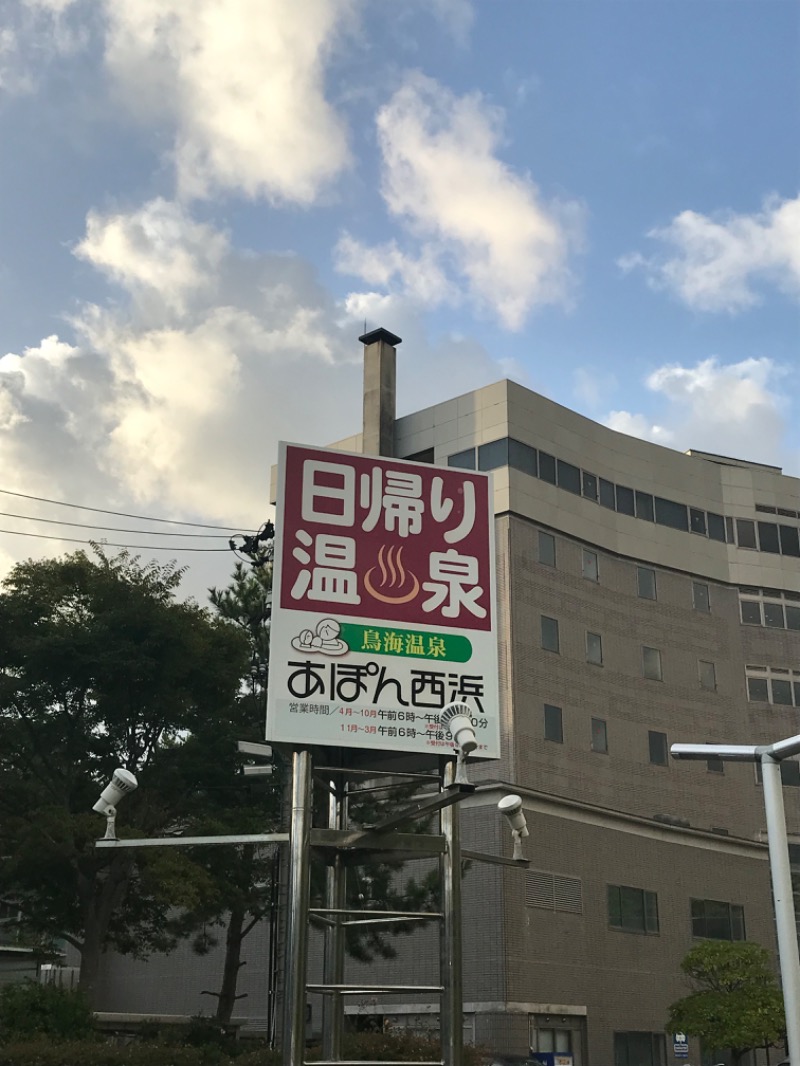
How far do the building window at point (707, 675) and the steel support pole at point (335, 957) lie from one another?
30.8m

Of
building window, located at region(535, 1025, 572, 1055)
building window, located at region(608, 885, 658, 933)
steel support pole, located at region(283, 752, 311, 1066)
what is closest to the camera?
steel support pole, located at region(283, 752, 311, 1066)

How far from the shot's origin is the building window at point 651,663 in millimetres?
44969

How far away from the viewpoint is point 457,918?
1625 cm

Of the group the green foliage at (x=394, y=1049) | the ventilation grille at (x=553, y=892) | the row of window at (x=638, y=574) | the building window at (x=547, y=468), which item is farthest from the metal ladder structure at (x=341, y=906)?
the building window at (x=547, y=468)

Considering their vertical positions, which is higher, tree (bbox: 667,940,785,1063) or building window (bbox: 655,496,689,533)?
building window (bbox: 655,496,689,533)

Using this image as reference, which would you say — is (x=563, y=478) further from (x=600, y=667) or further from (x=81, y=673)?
(x=81, y=673)

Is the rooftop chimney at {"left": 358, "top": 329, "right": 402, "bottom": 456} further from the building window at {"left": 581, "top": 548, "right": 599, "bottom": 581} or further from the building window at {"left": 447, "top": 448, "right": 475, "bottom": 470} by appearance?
the building window at {"left": 581, "top": 548, "right": 599, "bottom": 581}

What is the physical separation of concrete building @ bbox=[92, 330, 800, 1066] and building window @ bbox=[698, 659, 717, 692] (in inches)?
2.3

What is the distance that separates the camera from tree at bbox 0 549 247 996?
91.2ft

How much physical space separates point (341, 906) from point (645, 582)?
101 ft

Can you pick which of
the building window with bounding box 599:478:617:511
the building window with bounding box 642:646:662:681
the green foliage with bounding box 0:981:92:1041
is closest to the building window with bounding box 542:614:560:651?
the building window with bounding box 642:646:662:681

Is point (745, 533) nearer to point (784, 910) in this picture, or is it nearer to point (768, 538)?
point (768, 538)

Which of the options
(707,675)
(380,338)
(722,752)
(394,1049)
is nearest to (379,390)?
(380,338)

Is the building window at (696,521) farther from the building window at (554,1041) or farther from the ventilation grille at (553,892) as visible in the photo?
the building window at (554,1041)
